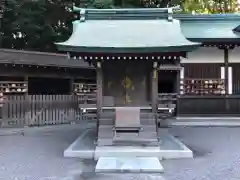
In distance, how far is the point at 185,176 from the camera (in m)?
7.26

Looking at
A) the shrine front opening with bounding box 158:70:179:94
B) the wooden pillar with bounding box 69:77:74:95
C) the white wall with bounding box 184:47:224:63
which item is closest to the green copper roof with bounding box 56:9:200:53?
the white wall with bounding box 184:47:224:63

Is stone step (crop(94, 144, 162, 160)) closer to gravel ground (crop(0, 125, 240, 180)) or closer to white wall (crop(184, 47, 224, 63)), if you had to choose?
gravel ground (crop(0, 125, 240, 180))

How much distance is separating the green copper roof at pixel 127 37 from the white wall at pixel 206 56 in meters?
5.53

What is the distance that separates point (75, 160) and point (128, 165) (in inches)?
59.6

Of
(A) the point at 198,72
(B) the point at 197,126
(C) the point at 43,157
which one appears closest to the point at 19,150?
(C) the point at 43,157

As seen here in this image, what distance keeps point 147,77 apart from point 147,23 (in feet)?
5.89

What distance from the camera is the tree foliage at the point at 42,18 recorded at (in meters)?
23.2

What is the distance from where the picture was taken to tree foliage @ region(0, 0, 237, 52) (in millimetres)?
23156

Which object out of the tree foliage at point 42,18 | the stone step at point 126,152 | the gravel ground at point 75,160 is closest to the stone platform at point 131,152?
the stone step at point 126,152

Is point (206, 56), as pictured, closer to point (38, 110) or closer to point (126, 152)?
point (38, 110)

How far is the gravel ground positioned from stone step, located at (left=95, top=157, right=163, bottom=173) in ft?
0.96

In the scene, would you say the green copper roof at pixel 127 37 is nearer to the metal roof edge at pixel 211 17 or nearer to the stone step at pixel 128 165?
the stone step at pixel 128 165

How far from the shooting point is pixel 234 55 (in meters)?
18.0

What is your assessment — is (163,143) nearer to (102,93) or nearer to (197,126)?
(102,93)
